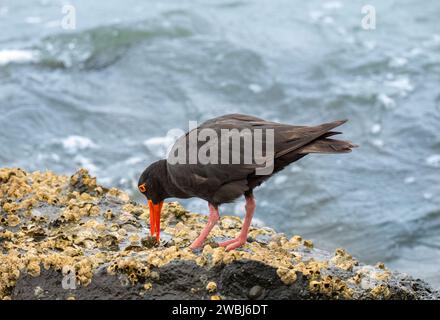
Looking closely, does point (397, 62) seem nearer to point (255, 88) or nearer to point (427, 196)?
point (255, 88)

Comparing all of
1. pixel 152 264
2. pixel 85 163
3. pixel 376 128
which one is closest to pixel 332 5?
pixel 376 128

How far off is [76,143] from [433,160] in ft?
18.3

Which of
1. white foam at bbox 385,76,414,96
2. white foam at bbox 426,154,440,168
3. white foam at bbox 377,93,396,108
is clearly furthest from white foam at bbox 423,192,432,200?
white foam at bbox 385,76,414,96

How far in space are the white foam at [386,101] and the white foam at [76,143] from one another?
511 centimetres

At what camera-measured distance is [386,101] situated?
42.9 ft

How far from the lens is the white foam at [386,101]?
511 inches

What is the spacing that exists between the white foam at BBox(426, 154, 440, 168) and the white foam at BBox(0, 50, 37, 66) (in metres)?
7.75

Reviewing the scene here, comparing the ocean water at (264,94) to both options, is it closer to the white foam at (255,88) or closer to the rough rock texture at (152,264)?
the white foam at (255,88)

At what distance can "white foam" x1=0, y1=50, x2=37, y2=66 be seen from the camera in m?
14.4

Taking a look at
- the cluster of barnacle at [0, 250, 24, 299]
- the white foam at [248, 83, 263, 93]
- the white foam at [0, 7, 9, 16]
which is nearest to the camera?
the cluster of barnacle at [0, 250, 24, 299]

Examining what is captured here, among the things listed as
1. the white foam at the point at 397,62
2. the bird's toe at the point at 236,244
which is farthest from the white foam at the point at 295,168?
the bird's toe at the point at 236,244

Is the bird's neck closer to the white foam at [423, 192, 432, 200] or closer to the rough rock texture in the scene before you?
the rough rock texture
